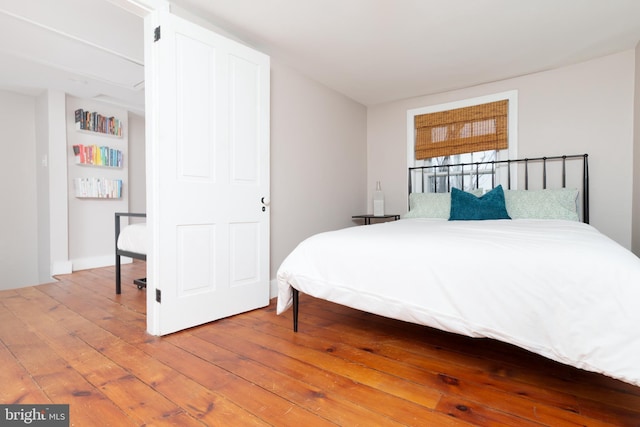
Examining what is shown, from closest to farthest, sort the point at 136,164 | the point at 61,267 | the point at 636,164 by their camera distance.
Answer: the point at 636,164
the point at 61,267
the point at 136,164

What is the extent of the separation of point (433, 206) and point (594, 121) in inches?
65.9

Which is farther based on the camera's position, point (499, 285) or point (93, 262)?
point (93, 262)

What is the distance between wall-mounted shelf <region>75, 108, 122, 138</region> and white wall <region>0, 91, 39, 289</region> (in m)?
0.67

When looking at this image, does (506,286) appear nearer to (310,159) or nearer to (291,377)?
(291,377)

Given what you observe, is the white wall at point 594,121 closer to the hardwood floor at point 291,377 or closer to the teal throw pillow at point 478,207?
the teal throw pillow at point 478,207

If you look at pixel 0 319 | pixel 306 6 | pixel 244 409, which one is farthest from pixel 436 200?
pixel 0 319

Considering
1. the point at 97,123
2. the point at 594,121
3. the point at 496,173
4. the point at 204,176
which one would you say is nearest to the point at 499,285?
the point at 204,176

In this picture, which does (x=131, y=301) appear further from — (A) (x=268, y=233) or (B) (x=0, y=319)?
(A) (x=268, y=233)

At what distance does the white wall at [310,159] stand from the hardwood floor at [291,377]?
114cm

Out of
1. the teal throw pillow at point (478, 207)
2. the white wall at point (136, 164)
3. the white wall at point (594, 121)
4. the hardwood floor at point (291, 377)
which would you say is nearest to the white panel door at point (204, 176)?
the hardwood floor at point (291, 377)

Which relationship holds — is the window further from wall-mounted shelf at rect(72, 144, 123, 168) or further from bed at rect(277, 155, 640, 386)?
wall-mounted shelf at rect(72, 144, 123, 168)

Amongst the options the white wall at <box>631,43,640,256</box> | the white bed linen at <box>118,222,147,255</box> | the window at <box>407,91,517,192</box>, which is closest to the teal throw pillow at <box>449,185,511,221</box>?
the window at <box>407,91,517,192</box>

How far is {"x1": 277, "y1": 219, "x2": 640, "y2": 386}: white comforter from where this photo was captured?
44.6 inches

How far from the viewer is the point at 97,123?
4.39m
